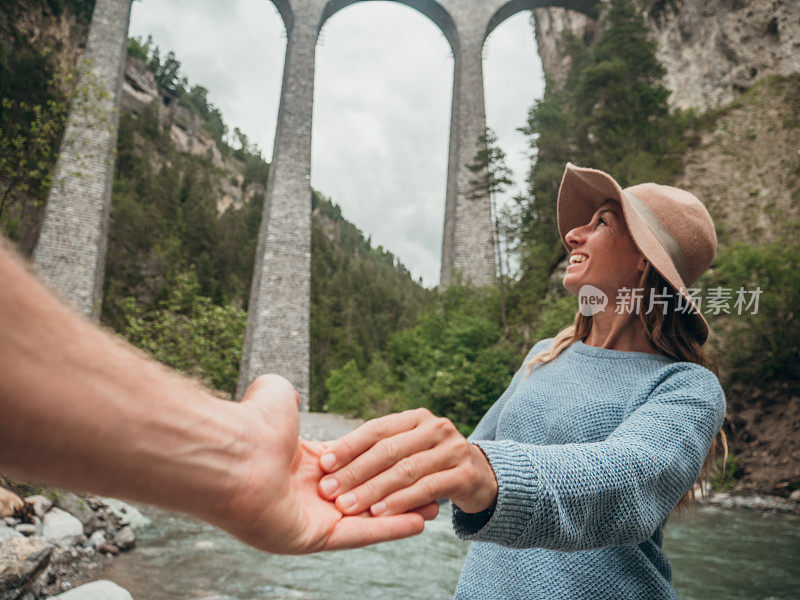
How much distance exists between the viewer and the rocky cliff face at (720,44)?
36.8ft

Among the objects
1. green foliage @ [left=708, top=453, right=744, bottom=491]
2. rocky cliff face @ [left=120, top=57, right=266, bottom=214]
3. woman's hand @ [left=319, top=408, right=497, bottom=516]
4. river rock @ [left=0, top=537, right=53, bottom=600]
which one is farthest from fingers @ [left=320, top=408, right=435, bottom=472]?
rocky cliff face @ [left=120, top=57, right=266, bottom=214]

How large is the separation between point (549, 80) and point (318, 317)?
1661 cm

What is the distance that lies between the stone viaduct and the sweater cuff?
37.0 ft

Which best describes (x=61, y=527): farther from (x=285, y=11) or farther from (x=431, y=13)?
(x=431, y=13)

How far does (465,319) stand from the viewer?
1087cm

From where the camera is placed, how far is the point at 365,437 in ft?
1.86

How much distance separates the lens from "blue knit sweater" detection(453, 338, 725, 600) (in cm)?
62

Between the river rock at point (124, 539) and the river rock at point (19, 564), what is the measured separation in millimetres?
1476

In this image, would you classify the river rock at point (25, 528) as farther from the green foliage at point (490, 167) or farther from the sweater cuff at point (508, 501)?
the green foliage at point (490, 167)

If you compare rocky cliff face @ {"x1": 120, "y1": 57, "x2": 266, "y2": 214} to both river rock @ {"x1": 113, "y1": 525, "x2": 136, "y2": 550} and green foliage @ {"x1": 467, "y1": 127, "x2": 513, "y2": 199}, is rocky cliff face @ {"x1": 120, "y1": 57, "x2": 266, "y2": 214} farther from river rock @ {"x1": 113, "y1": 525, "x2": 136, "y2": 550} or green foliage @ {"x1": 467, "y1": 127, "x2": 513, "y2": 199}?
river rock @ {"x1": 113, "y1": 525, "x2": 136, "y2": 550}

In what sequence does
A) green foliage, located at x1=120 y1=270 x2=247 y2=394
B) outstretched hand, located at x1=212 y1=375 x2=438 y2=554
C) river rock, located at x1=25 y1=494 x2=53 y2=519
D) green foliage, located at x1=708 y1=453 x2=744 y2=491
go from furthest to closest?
green foliage, located at x1=120 y1=270 x2=247 y2=394 < green foliage, located at x1=708 y1=453 x2=744 y2=491 < river rock, located at x1=25 y1=494 x2=53 y2=519 < outstretched hand, located at x1=212 y1=375 x2=438 y2=554

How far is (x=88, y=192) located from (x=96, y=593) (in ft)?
36.0

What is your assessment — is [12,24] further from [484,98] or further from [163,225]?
[484,98]

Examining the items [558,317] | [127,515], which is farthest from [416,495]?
[558,317]
